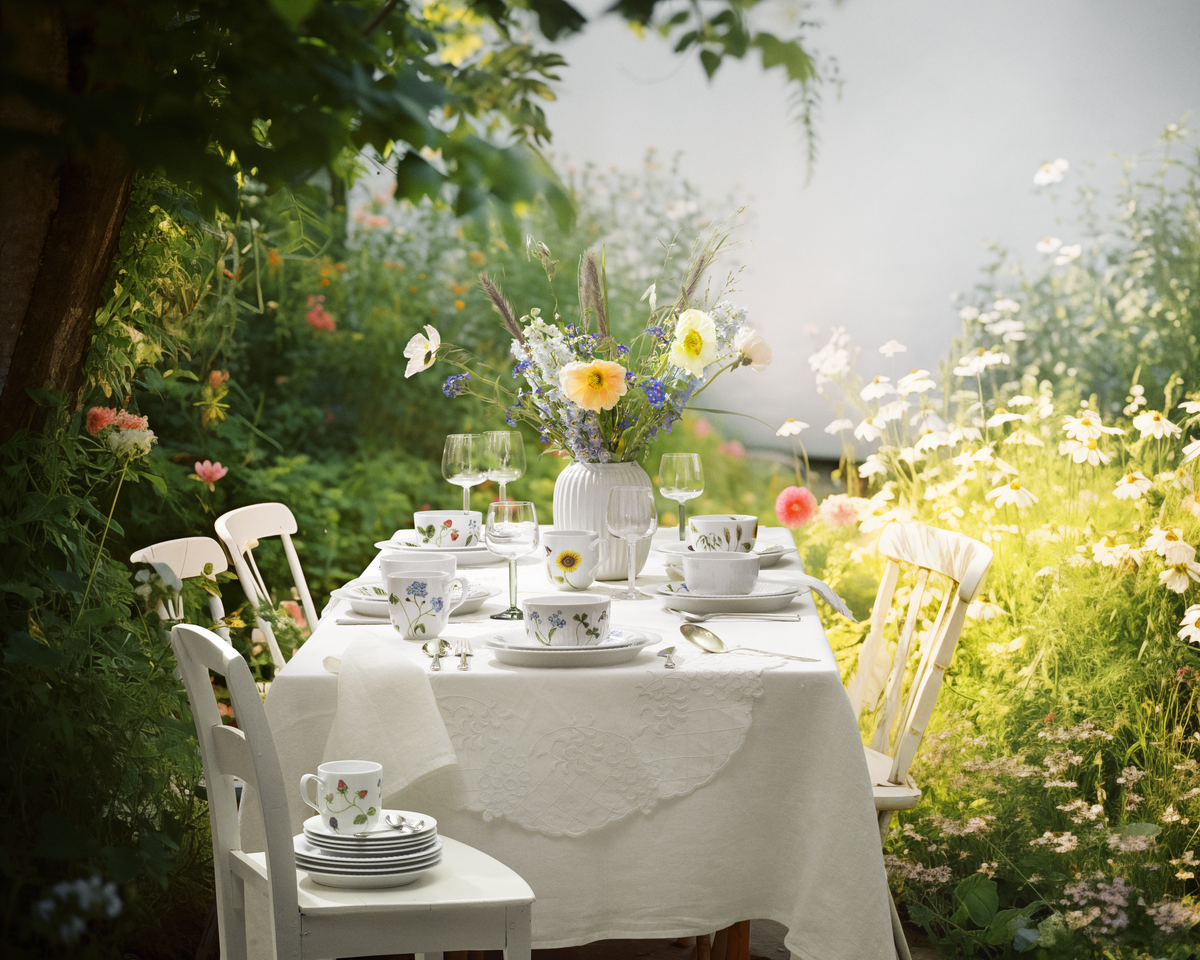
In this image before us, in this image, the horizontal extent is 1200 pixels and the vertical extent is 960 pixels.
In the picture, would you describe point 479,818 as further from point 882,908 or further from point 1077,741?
point 1077,741

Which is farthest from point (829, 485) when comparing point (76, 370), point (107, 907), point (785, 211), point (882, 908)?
point (107, 907)

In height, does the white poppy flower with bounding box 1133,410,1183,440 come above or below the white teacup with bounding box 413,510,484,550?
above

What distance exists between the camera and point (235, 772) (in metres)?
1.45

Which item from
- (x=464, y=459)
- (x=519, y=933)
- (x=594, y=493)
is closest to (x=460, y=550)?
(x=464, y=459)

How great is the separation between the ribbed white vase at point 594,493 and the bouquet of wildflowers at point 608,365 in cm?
2

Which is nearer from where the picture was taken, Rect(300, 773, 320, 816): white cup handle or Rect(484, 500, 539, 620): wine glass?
Rect(300, 773, 320, 816): white cup handle

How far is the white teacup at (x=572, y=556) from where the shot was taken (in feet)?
6.63

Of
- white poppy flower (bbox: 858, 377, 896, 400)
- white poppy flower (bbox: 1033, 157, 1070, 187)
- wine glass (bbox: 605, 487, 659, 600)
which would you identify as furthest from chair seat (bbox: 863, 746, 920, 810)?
white poppy flower (bbox: 1033, 157, 1070, 187)

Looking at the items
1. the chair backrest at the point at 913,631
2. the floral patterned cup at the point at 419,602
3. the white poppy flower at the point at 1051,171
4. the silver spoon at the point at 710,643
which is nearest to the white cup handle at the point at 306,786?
the floral patterned cup at the point at 419,602

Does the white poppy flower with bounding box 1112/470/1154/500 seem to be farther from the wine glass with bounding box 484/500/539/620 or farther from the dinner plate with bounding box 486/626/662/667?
the dinner plate with bounding box 486/626/662/667

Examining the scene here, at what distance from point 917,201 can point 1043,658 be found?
1763mm

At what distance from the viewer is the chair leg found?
137 cm

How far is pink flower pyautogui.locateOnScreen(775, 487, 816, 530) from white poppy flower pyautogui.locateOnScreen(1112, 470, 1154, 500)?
95 cm

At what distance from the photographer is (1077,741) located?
2754mm
